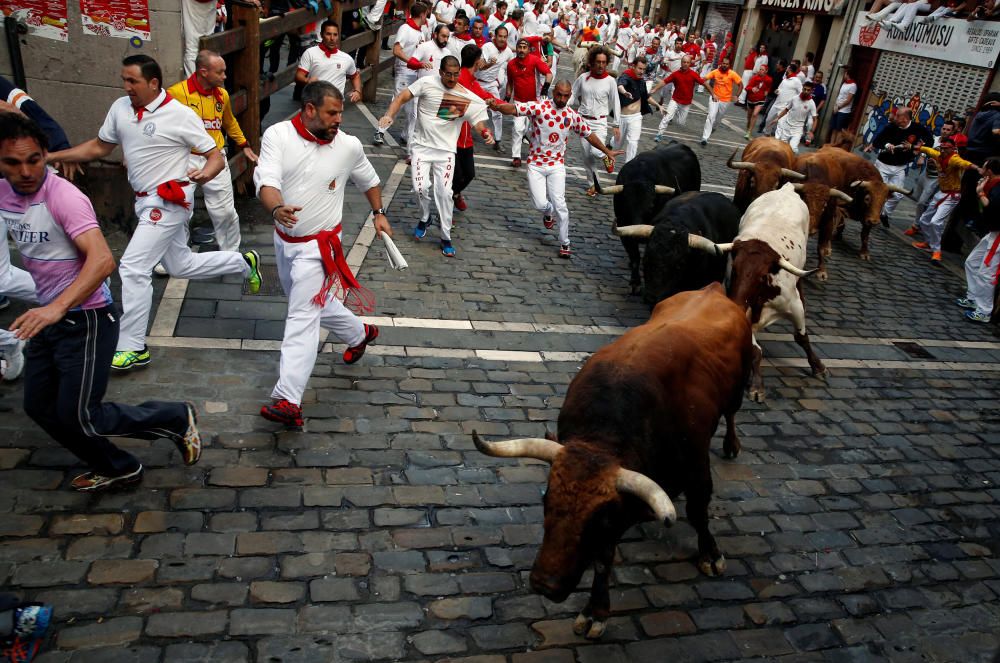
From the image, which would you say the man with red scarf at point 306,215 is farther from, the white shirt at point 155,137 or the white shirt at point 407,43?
the white shirt at point 407,43

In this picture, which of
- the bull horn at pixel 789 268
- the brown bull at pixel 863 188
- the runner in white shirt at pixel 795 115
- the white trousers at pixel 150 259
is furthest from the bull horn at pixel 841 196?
the runner in white shirt at pixel 795 115

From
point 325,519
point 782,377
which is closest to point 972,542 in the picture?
point 782,377

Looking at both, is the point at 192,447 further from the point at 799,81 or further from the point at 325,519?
the point at 799,81

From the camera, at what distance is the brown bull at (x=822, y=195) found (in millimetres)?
10445

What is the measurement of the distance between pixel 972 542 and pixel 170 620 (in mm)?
5473

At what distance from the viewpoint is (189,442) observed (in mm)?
4664

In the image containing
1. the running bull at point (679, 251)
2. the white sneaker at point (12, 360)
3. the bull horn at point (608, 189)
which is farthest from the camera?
the bull horn at point (608, 189)

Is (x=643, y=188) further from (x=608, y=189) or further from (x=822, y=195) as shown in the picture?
(x=822, y=195)

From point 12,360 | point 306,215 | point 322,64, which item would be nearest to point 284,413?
point 306,215

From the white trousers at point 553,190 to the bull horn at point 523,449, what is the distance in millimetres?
6181

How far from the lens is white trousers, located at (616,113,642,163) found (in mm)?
13430

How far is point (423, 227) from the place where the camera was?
9445 millimetres

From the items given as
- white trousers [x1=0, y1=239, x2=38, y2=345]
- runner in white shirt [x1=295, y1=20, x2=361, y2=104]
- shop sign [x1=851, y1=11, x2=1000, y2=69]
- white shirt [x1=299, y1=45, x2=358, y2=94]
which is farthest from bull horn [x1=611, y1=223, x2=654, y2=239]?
shop sign [x1=851, y1=11, x2=1000, y2=69]

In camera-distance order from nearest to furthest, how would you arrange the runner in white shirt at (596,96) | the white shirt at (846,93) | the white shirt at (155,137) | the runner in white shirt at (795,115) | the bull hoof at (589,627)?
the bull hoof at (589,627), the white shirt at (155,137), the runner in white shirt at (596,96), the runner in white shirt at (795,115), the white shirt at (846,93)
